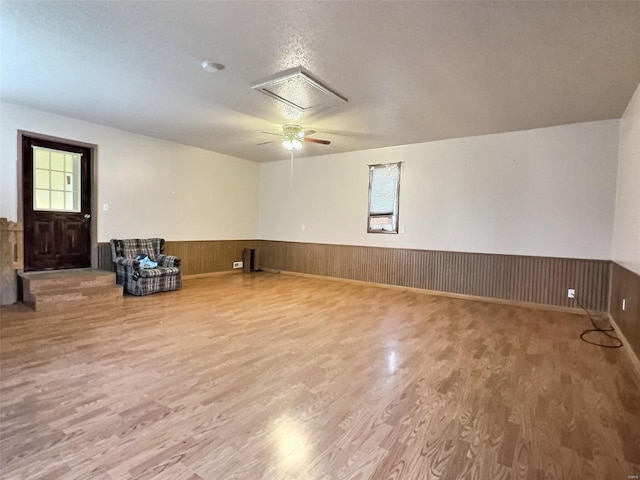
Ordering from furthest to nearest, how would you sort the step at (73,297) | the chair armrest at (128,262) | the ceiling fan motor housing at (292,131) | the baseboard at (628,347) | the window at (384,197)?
the window at (384,197) → the chair armrest at (128,262) → the ceiling fan motor housing at (292,131) → the step at (73,297) → the baseboard at (628,347)

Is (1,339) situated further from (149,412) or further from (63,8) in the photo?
(63,8)

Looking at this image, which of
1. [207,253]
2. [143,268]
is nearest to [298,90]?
[143,268]

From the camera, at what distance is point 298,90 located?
379cm

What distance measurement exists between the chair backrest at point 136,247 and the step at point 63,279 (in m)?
0.44

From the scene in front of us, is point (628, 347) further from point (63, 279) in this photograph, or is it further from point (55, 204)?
point (55, 204)

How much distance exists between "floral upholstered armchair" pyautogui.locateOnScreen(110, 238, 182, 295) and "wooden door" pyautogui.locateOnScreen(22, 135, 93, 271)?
0.56m

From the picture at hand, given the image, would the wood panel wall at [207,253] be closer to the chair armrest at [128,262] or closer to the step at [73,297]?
the chair armrest at [128,262]

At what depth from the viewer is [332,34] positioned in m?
2.71

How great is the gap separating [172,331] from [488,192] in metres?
5.16

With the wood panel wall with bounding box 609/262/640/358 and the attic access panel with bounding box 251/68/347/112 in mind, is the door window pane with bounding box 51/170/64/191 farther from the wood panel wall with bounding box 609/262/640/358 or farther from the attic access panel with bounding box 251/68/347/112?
the wood panel wall with bounding box 609/262/640/358

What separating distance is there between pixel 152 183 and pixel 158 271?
1889 millimetres

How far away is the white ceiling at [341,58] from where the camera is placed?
2.46 m

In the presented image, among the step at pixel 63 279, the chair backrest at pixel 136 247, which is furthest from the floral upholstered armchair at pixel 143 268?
the step at pixel 63 279

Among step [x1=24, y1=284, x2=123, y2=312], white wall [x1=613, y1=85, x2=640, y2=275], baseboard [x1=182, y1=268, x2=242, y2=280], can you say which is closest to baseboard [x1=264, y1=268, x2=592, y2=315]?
white wall [x1=613, y1=85, x2=640, y2=275]
